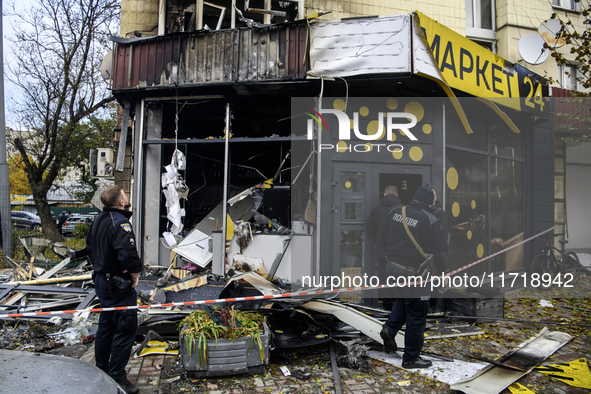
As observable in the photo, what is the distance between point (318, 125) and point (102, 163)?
18.0ft

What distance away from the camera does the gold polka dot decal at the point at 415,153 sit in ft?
24.8

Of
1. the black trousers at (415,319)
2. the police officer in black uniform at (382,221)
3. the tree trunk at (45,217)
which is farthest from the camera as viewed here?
the tree trunk at (45,217)

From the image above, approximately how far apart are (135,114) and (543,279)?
34.4 feet

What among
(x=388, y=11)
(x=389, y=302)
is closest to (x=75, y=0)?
(x=388, y=11)

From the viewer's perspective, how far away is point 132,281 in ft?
12.8

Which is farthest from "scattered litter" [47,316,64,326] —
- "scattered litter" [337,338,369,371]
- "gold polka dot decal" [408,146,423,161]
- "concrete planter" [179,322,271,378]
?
"gold polka dot decal" [408,146,423,161]

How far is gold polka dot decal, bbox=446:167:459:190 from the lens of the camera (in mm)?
8025

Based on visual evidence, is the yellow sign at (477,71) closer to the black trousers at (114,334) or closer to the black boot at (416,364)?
the black boot at (416,364)

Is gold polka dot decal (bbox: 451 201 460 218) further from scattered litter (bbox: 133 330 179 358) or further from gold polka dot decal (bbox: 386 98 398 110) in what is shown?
scattered litter (bbox: 133 330 179 358)

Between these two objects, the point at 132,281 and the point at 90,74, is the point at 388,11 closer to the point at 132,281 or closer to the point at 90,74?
the point at 132,281

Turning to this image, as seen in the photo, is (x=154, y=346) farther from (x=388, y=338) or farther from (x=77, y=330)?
(x=388, y=338)

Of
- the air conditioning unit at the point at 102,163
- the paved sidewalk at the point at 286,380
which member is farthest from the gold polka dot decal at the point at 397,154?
the air conditioning unit at the point at 102,163

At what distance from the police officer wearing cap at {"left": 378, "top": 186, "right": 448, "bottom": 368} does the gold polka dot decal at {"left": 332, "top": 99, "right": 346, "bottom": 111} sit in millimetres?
3142

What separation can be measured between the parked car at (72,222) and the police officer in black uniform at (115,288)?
888 inches
